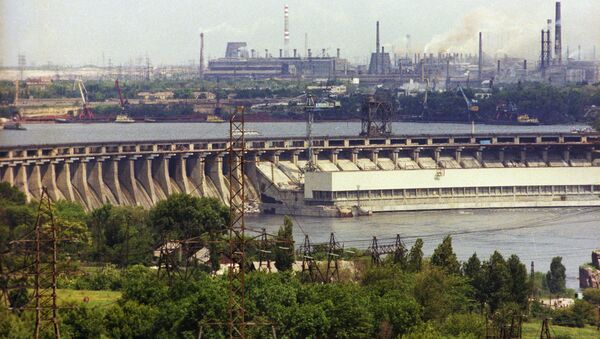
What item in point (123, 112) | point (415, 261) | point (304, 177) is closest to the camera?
point (415, 261)

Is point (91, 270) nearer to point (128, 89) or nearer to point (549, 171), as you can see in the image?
point (549, 171)

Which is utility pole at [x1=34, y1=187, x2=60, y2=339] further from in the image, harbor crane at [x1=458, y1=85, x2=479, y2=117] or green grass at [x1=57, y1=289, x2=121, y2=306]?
harbor crane at [x1=458, y1=85, x2=479, y2=117]

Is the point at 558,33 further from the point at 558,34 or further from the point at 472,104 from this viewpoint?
the point at 472,104

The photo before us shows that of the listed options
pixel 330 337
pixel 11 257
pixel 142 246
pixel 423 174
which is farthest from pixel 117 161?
pixel 11 257

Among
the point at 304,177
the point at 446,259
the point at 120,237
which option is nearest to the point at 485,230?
the point at 304,177

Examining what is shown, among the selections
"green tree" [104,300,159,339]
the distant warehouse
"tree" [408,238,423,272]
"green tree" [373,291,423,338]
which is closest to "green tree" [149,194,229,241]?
"tree" [408,238,423,272]

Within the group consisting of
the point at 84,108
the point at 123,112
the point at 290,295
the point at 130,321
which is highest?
the point at 84,108

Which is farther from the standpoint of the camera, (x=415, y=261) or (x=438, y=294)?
(x=415, y=261)
